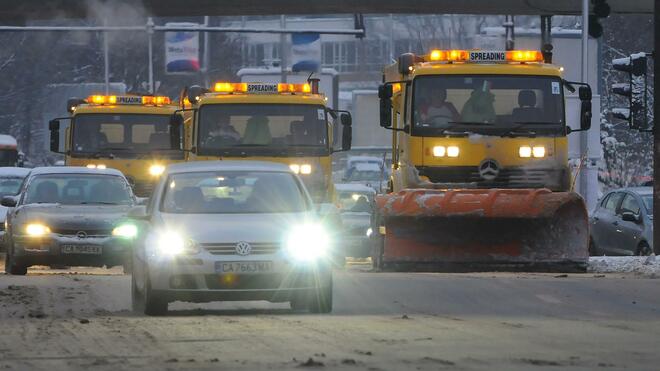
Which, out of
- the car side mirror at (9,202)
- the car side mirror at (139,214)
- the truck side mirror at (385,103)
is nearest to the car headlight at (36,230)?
the car side mirror at (9,202)

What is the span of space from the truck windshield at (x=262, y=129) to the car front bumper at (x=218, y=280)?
10439 millimetres

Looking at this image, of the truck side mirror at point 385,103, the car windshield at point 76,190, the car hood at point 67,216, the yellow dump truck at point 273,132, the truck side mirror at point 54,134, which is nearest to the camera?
the car hood at point 67,216

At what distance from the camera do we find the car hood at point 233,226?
14445 mm

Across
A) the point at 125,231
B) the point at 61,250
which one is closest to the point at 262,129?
the point at 125,231

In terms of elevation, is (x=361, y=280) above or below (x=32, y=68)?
below

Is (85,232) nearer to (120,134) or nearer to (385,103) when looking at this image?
(385,103)

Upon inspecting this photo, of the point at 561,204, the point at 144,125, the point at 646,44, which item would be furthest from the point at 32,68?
the point at 561,204

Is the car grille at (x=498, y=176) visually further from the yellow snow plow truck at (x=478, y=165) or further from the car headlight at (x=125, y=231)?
the car headlight at (x=125, y=231)

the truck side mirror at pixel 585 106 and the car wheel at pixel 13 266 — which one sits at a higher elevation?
the truck side mirror at pixel 585 106

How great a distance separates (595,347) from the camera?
12.2 m

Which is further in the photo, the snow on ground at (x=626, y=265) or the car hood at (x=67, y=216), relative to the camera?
the snow on ground at (x=626, y=265)

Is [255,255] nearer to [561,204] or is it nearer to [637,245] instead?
[561,204]

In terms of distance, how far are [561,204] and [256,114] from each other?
6006 mm

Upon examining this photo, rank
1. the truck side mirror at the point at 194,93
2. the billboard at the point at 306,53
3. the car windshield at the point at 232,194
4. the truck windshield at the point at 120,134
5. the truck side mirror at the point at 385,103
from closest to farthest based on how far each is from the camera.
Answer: the car windshield at the point at 232,194 → the truck side mirror at the point at 385,103 → the truck side mirror at the point at 194,93 → the truck windshield at the point at 120,134 → the billboard at the point at 306,53
